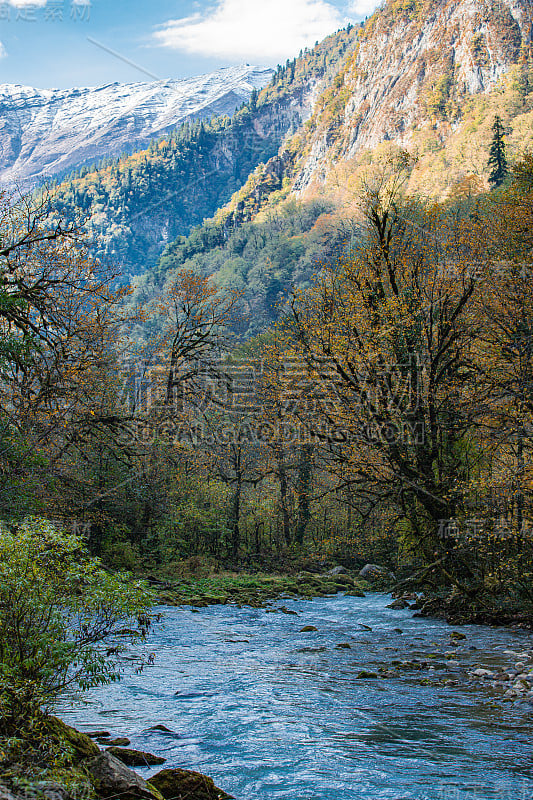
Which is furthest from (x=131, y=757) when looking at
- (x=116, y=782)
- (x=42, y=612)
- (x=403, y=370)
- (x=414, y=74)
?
(x=414, y=74)

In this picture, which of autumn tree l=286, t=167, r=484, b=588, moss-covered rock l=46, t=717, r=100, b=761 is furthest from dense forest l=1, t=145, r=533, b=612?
moss-covered rock l=46, t=717, r=100, b=761

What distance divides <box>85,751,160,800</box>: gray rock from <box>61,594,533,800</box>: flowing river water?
1.06m

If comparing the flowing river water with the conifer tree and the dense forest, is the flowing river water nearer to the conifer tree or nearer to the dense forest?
the dense forest

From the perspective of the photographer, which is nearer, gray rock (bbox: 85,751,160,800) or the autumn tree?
gray rock (bbox: 85,751,160,800)

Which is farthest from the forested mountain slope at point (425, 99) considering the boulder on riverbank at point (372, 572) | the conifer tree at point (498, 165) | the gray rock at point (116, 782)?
the gray rock at point (116, 782)

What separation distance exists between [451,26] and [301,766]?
160694 millimetres

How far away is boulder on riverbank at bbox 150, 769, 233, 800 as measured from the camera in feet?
16.6

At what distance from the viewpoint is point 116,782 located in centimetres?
465

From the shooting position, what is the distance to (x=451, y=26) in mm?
133500

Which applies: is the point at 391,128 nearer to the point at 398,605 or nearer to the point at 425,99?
the point at 425,99

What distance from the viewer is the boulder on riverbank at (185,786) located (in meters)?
5.07

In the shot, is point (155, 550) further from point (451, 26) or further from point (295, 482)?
point (451, 26)

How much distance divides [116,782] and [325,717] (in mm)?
3848

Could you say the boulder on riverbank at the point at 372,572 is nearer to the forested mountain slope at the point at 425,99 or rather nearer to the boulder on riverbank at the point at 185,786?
the boulder on riverbank at the point at 185,786
